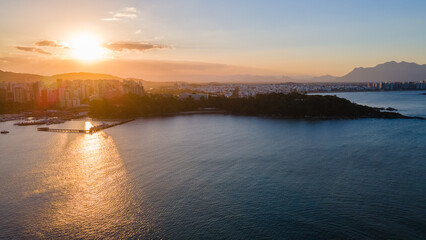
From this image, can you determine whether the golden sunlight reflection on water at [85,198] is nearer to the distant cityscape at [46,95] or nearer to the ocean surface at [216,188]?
the ocean surface at [216,188]

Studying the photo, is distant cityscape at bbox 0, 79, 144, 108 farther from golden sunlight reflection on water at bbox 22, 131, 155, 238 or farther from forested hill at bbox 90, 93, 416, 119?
golden sunlight reflection on water at bbox 22, 131, 155, 238

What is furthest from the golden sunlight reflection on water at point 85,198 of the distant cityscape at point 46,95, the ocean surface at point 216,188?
the distant cityscape at point 46,95

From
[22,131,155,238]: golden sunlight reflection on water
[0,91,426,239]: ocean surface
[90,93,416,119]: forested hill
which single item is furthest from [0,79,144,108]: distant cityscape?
[22,131,155,238]: golden sunlight reflection on water

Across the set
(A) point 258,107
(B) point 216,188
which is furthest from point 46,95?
(B) point 216,188

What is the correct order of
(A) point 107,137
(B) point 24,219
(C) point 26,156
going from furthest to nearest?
(A) point 107,137
(C) point 26,156
(B) point 24,219

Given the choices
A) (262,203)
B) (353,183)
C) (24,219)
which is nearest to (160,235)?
(262,203)

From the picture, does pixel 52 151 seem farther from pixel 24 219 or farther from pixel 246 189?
pixel 246 189
